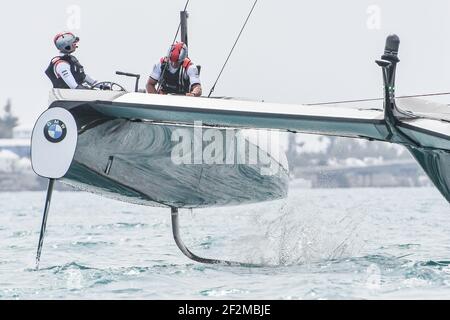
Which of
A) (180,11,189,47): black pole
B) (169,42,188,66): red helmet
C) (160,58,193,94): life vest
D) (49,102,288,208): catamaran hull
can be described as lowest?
(49,102,288,208): catamaran hull

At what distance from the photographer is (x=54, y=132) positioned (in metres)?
5.57

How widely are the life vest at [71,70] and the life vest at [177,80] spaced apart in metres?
0.57

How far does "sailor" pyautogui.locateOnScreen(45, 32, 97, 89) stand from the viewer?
21.4ft

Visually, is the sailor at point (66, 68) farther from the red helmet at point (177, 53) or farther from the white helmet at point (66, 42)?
the red helmet at point (177, 53)

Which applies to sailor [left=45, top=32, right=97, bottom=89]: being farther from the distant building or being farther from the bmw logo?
the distant building

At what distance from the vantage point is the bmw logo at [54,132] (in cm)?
556

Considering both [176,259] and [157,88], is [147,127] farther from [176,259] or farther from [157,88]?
[176,259]

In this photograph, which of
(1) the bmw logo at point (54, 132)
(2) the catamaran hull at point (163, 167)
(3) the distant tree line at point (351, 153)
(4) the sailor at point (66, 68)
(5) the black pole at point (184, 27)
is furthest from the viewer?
(3) the distant tree line at point (351, 153)

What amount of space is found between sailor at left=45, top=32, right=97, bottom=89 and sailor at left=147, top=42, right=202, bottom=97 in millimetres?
489

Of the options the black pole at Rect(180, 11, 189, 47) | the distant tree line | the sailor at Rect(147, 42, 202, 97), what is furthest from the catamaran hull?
the distant tree line

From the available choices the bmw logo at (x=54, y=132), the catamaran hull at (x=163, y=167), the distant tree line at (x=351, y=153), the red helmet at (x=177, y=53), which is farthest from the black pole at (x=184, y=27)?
the distant tree line at (x=351, y=153)

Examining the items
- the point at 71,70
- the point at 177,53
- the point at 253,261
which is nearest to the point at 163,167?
the point at 177,53

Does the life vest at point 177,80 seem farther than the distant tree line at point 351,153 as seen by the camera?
No
